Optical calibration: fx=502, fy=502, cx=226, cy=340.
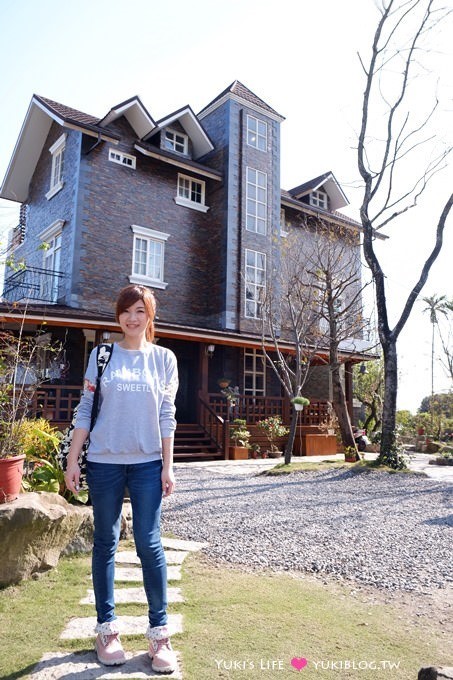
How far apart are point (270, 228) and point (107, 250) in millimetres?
6090

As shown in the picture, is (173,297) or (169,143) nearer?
(173,297)

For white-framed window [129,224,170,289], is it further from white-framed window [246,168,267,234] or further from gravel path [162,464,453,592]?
gravel path [162,464,453,592]

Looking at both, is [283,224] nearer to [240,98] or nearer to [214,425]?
[240,98]

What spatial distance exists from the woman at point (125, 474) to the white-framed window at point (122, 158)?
1415 centimetres

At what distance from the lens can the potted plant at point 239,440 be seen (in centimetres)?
1282

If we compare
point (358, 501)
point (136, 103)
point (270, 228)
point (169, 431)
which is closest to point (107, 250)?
point (136, 103)

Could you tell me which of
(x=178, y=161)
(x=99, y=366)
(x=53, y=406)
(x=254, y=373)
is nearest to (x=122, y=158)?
(x=178, y=161)

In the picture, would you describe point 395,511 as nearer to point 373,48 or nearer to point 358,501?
point 358,501

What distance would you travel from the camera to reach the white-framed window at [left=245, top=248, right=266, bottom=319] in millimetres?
16703

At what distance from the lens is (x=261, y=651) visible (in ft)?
7.81

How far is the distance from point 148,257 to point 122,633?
1386 centimetres

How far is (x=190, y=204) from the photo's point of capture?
16938 mm

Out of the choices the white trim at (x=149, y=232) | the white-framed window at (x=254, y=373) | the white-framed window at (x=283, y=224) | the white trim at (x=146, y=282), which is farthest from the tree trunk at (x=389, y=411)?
the white-framed window at (x=283, y=224)

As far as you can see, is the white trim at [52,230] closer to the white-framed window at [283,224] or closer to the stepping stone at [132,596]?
the white-framed window at [283,224]
